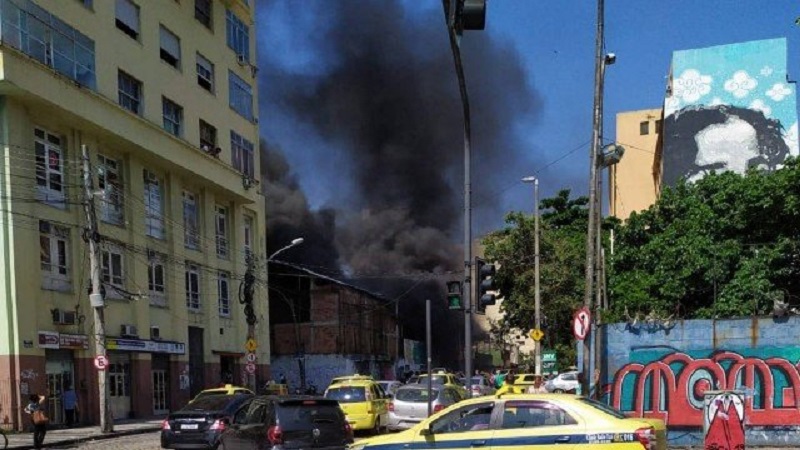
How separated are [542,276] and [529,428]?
33550 millimetres

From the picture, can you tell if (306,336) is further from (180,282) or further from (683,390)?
(683,390)

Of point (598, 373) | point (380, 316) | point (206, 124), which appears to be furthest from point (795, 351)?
point (380, 316)

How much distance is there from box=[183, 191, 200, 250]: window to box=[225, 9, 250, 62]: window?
9.45 metres

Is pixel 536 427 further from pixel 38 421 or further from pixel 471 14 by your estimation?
pixel 38 421

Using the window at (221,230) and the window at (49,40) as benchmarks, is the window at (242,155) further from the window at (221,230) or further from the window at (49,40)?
the window at (49,40)

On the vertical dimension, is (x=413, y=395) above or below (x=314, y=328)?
above

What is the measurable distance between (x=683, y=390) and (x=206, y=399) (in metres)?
10.2

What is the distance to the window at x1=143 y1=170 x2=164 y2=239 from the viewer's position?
1426 inches

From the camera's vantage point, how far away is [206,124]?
42.1 m

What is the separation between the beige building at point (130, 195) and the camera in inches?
1059

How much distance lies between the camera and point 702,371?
16203 mm

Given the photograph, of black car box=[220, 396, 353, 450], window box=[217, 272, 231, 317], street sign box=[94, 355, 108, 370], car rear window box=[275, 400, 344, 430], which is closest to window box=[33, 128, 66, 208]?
Answer: street sign box=[94, 355, 108, 370]

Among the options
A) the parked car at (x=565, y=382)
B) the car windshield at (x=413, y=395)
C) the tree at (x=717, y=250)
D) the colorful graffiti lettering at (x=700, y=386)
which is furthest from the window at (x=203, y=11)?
the colorful graffiti lettering at (x=700, y=386)

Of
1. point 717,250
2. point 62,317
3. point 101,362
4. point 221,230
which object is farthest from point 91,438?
point 717,250
